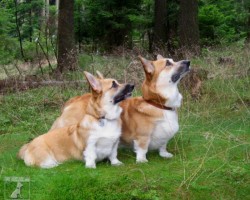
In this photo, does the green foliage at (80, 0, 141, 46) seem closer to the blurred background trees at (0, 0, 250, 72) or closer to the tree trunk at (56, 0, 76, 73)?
the blurred background trees at (0, 0, 250, 72)

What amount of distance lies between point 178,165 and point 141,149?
0.50 metres

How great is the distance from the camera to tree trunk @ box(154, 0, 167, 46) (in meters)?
17.6

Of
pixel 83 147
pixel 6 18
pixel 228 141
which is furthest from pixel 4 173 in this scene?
pixel 6 18

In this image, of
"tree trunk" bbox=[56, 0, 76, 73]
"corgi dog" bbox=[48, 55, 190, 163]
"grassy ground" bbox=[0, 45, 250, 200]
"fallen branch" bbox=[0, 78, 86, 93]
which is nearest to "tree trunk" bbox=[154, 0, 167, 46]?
"tree trunk" bbox=[56, 0, 76, 73]

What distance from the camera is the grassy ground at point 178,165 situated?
4.98 metres

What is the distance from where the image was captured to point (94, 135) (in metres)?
5.55

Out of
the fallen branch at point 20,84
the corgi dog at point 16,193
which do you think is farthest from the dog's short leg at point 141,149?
the fallen branch at point 20,84

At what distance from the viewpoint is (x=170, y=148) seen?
261 inches

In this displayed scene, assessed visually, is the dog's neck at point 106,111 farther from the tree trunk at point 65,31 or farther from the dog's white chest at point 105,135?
the tree trunk at point 65,31

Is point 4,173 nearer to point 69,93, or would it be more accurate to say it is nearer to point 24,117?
point 24,117

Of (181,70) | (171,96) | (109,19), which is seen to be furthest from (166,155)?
(109,19)

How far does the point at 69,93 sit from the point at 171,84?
4.23m

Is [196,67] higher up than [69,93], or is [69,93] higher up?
[196,67]

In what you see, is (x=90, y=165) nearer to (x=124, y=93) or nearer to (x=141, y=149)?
(x=141, y=149)
